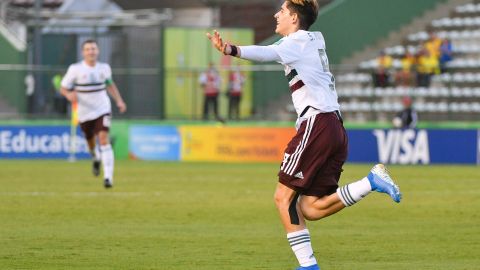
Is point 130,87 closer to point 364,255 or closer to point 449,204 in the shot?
point 449,204

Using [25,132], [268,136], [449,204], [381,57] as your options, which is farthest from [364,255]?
[381,57]

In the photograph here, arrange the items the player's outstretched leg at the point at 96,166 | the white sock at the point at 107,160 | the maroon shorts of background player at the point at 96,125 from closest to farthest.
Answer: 1. the white sock at the point at 107,160
2. the maroon shorts of background player at the point at 96,125
3. the player's outstretched leg at the point at 96,166

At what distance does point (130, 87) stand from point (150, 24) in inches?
225

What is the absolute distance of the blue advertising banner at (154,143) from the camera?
1286 inches

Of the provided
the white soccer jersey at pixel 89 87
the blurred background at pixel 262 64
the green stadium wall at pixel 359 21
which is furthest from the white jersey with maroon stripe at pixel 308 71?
the green stadium wall at pixel 359 21

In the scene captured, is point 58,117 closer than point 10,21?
Yes

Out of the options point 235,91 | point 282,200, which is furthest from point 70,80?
point 235,91

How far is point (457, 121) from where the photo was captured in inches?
1256

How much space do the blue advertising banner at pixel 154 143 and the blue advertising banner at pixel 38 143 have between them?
1.36 m

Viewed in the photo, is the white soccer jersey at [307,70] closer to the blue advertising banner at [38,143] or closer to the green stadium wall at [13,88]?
the blue advertising banner at [38,143]

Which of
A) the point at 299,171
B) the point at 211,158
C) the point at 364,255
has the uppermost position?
the point at 299,171

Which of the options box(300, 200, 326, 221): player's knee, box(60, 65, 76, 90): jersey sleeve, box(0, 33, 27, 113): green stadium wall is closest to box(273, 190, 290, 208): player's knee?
box(300, 200, 326, 221): player's knee

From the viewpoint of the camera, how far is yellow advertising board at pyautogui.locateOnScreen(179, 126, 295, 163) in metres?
31.8

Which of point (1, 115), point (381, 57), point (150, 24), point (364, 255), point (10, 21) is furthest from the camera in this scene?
point (10, 21)
